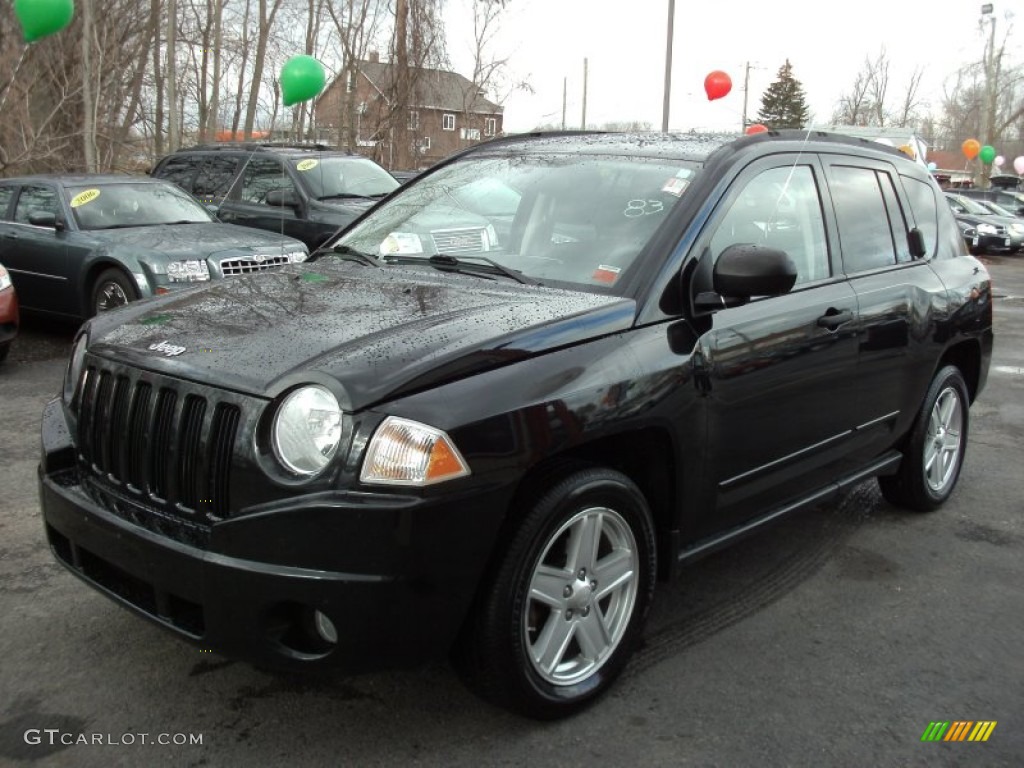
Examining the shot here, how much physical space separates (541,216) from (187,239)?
560 centimetres

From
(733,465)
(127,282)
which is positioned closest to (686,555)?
(733,465)

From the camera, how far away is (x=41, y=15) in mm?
11500

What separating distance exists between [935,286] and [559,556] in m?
2.75

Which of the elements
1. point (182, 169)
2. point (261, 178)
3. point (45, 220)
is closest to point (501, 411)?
point (45, 220)

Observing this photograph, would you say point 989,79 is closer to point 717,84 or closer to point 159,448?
point 717,84

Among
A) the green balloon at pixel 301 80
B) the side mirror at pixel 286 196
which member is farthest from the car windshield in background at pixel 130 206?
the green balloon at pixel 301 80

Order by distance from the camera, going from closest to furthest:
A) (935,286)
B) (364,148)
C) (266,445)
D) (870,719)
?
(266,445), (870,719), (935,286), (364,148)

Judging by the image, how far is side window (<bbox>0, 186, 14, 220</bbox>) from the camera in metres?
9.48

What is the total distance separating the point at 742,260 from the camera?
310 centimetres

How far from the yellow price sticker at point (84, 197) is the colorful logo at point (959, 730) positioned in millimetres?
8436

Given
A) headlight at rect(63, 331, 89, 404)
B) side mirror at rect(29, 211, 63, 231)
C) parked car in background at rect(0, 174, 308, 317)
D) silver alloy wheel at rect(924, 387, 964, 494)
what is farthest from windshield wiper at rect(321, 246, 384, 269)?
side mirror at rect(29, 211, 63, 231)

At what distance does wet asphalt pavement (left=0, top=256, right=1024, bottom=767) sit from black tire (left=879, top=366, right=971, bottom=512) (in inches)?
20.2

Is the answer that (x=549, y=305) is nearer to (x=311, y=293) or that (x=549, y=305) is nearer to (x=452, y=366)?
(x=452, y=366)

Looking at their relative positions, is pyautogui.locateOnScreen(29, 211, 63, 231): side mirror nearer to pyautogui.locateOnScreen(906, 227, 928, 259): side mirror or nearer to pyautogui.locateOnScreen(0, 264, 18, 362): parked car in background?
pyautogui.locateOnScreen(0, 264, 18, 362): parked car in background
